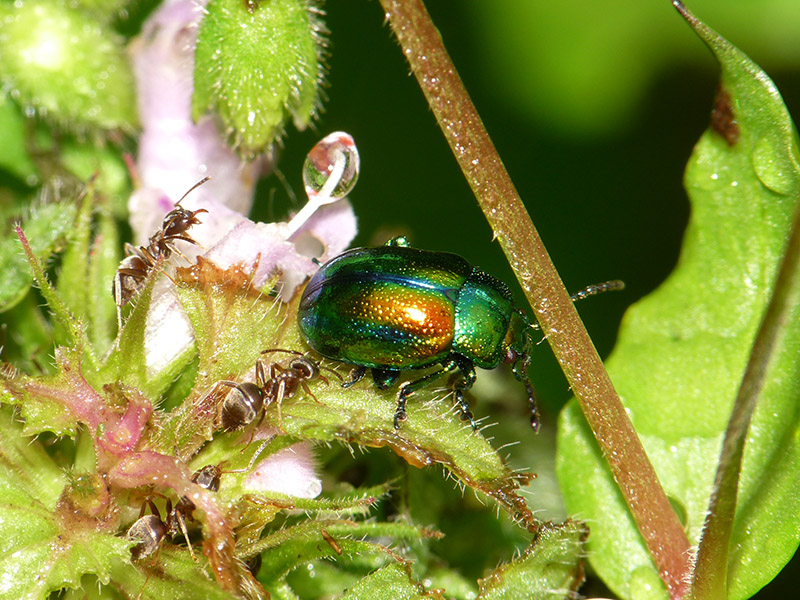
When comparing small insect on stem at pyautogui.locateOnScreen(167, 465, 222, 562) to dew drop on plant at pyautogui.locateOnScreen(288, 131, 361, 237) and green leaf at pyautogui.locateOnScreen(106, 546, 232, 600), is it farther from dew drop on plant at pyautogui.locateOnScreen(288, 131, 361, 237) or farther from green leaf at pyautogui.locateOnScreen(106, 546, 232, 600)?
dew drop on plant at pyautogui.locateOnScreen(288, 131, 361, 237)

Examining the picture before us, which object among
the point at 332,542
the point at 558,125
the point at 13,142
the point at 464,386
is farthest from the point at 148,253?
the point at 558,125

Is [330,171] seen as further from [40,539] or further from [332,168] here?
[40,539]

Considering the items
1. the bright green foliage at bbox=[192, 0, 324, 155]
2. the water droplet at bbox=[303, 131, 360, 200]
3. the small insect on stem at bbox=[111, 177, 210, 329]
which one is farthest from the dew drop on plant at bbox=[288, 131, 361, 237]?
the small insect on stem at bbox=[111, 177, 210, 329]

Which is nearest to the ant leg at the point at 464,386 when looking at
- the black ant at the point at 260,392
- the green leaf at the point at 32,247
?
the black ant at the point at 260,392

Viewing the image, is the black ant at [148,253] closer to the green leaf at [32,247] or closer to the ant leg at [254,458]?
the green leaf at [32,247]

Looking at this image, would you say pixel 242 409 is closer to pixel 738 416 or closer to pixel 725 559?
pixel 738 416
